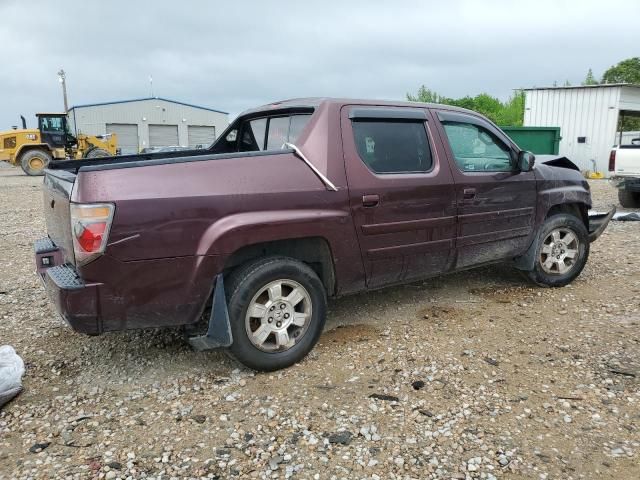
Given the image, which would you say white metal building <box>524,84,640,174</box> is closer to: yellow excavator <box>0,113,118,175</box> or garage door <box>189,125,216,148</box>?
yellow excavator <box>0,113,118,175</box>

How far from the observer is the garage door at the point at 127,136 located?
39.4 m

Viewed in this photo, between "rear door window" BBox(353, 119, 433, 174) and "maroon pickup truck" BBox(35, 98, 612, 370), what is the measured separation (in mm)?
11

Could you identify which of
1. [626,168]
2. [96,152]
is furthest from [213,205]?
[96,152]

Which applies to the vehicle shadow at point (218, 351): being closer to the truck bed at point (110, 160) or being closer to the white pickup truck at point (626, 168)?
the truck bed at point (110, 160)

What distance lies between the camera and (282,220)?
342cm

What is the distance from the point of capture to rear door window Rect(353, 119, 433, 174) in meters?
3.90

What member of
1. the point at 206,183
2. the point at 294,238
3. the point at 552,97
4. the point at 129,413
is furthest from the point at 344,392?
the point at 552,97

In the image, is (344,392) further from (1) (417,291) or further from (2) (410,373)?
(1) (417,291)

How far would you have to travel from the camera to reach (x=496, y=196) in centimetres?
464

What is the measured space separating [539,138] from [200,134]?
32.4 metres

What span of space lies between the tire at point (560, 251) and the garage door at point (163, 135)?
39.4 m

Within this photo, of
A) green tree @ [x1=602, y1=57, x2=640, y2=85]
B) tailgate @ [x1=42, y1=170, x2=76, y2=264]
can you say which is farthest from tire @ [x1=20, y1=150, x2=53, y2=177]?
green tree @ [x1=602, y1=57, x2=640, y2=85]

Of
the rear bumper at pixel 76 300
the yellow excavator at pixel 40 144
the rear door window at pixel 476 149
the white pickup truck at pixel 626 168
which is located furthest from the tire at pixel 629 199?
the yellow excavator at pixel 40 144

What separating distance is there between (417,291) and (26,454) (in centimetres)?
366
